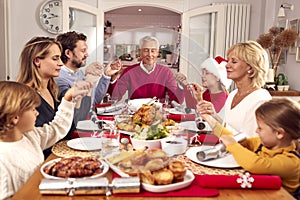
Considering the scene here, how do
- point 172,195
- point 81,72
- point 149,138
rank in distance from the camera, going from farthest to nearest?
1. point 81,72
2. point 149,138
3. point 172,195

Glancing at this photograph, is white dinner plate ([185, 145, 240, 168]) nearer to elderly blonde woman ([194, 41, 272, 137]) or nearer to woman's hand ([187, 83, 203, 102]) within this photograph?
woman's hand ([187, 83, 203, 102])

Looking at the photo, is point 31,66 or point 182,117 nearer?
point 31,66

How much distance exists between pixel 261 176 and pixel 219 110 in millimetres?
573

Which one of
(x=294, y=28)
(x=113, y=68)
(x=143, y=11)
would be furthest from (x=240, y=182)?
(x=143, y=11)

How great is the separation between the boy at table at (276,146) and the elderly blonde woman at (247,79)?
437mm

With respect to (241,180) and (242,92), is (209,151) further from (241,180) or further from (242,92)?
(242,92)

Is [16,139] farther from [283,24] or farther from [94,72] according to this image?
[283,24]

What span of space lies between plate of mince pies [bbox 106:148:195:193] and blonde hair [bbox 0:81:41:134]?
1.29 ft

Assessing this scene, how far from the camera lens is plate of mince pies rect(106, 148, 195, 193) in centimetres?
97

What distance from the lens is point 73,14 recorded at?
4.64m

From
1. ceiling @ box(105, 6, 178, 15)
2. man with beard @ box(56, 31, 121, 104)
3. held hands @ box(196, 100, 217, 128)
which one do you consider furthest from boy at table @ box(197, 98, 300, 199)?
ceiling @ box(105, 6, 178, 15)

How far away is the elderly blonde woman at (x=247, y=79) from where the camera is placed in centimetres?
178

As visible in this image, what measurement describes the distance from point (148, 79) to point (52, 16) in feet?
11.0

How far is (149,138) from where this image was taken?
4.41 feet
